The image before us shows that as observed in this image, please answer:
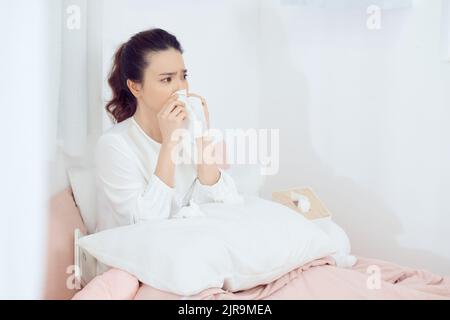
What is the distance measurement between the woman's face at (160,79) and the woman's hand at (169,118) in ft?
0.07

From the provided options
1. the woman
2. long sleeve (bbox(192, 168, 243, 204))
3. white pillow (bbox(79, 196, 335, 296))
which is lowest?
white pillow (bbox(79, 196, 335, 296))

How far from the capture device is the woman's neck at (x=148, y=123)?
3.57 ft

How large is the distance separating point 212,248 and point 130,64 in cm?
44

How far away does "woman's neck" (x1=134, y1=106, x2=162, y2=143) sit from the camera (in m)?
1.09

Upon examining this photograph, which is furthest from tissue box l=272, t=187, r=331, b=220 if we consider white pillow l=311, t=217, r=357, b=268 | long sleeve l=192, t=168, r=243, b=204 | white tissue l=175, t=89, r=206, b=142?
white tissue l=175, t=89, r=206, b=142

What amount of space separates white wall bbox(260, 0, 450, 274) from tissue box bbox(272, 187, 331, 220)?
19 mm

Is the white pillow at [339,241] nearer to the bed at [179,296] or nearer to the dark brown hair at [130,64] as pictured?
the bed at [179,296]

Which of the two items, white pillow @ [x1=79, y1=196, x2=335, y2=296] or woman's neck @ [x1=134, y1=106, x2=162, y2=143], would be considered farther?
woman's neck @ [x1=134, y1=106, x2=162, y2=143]

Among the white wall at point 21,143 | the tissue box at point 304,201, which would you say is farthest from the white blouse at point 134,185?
the white wall at point 21,143

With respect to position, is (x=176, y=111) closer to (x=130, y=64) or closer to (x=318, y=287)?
(x=130, y=64)

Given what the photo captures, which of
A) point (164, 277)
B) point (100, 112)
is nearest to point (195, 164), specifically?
point (100, 112)

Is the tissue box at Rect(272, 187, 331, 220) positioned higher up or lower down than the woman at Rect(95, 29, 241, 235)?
lower down

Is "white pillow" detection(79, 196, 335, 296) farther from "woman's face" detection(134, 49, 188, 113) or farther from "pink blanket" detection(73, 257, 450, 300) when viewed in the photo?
"woman's face" detection(134, 49, 188, 113)

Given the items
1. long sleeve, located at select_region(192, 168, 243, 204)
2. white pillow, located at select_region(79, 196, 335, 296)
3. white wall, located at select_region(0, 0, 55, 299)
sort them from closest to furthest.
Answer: white wall, located at select_region(0, 0, 55, 299) → white pillow, located at select_region(79, 196, 335, 296) → long sleeve, located at select_region(192, 168, 243, 204)
